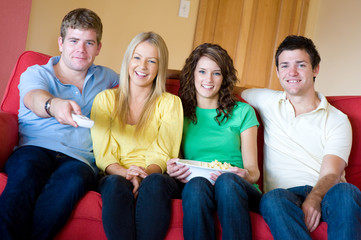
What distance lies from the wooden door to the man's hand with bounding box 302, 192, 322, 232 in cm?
229

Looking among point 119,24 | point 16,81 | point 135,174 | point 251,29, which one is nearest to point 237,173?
point 135,174

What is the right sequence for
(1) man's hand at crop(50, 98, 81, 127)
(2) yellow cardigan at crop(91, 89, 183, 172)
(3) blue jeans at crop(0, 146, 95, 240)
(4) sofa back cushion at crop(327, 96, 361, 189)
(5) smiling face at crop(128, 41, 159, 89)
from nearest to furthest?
(3) blue jeans at crop(0, 146, 95, 240) < (1) man's hand at crop(50, 98, 81, 127) < (2) yellow cardigan at crop(91, 89, 183, 172) < (5) smiling face at crop(128, 41, 159, 89) < (4) sofa back cushion at crop(327, 96, 361, 189)

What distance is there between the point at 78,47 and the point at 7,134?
1.60 feet

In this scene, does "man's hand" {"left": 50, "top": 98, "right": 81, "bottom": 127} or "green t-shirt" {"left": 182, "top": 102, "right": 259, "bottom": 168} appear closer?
"man's hand" {"left": 50, "top": 98, "right": 81, "bottom": 127}

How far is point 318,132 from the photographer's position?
1847 millimetres

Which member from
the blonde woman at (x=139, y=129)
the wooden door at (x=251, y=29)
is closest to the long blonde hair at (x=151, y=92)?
the blonde woman at (x=139, y=129)

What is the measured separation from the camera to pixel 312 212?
1.44 m

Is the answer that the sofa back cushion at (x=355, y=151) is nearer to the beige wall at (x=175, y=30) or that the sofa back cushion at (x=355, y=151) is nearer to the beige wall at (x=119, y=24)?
the beige wall at (x=175, y=30)

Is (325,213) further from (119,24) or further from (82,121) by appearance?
(119,24)

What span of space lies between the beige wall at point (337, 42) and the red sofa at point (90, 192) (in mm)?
1440

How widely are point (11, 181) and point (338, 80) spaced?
9.97 ft

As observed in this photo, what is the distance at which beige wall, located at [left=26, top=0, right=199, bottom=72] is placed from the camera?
2762 mm

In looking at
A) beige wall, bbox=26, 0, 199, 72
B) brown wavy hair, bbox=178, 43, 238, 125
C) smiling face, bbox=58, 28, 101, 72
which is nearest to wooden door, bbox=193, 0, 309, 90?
beige wall, bbox=26, 0, 199, 72

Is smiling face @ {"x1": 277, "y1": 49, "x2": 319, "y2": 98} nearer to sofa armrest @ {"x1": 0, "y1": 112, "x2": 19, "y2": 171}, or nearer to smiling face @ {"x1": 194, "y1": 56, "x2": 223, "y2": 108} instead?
smiling face @ {"x1": 194, "y1": 56, "x2": 223, "y2": 108}
